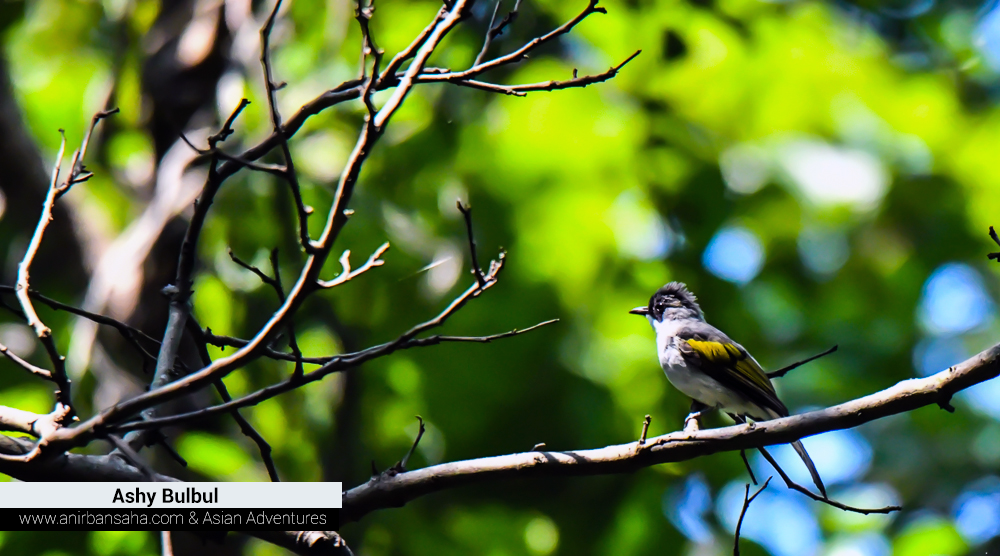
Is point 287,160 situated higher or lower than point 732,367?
higher

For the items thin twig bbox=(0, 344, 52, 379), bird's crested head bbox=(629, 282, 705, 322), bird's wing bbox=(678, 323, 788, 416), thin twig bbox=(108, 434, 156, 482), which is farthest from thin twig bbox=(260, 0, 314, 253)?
bird's crested head bbox=(629, 282, 705, 322)

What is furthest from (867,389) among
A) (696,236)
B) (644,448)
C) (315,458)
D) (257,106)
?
(257,106)

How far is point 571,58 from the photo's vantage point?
7105 mm

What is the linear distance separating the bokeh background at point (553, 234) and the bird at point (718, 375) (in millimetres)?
1384

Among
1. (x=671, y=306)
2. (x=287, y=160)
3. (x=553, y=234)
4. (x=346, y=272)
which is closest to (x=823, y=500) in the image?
(x=346, y=272)

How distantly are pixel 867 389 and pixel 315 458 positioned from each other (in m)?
5.28

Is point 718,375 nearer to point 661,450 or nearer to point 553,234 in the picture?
point 661,450

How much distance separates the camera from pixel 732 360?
4.14 meters

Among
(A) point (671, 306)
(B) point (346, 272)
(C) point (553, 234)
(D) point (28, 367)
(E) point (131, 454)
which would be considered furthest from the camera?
(C) point (553, 234)

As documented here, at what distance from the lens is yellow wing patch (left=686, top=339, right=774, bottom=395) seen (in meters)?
3.96

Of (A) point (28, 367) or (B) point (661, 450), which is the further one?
(B) point (661, 450)

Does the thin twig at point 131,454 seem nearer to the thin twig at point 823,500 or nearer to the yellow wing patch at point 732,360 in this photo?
the thin twig at point 823,500

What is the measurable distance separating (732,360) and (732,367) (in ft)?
0.33

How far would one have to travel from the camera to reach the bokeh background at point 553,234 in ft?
19.5
